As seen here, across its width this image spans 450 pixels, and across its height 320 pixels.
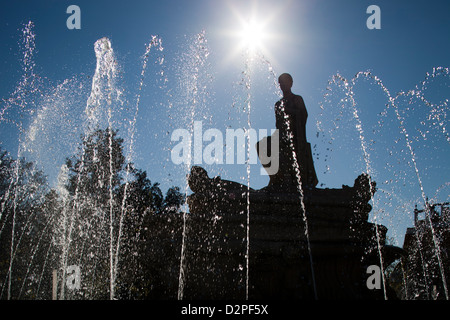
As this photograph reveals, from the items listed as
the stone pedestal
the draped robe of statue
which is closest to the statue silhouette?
the draped robe of statue

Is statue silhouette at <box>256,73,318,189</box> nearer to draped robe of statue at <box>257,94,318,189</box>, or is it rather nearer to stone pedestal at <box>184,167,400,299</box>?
draped robe of statue at <box>257,94,318,189</box>

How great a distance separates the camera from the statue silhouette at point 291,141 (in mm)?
6621

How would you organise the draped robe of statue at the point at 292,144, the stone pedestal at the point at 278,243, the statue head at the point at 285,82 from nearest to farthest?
the stone pedestal at the point at 278,243, the draped robe of statue at the point at 292,144, the statue head at the point at 285,82

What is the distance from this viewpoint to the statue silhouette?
6621mm

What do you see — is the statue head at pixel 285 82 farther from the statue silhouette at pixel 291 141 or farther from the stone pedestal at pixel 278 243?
the stone pedestal at pixel 278 243

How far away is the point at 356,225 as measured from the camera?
5500mm

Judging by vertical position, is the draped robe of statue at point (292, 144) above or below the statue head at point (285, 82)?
below

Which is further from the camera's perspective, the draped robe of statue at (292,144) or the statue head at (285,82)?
the statue head at (285,82)

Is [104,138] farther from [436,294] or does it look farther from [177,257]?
[436,294]

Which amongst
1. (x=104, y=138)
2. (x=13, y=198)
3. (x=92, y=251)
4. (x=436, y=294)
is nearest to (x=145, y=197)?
(x=104, y=138)

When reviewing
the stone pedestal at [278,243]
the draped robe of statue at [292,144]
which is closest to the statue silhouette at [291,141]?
the draped robe of statue at [292,144]

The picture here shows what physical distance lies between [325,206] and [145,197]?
2009 centimetres

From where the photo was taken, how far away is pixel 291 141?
700cm

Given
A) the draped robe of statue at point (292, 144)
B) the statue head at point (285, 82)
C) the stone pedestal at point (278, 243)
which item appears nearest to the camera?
the stone pedestal at point (278, 243)
